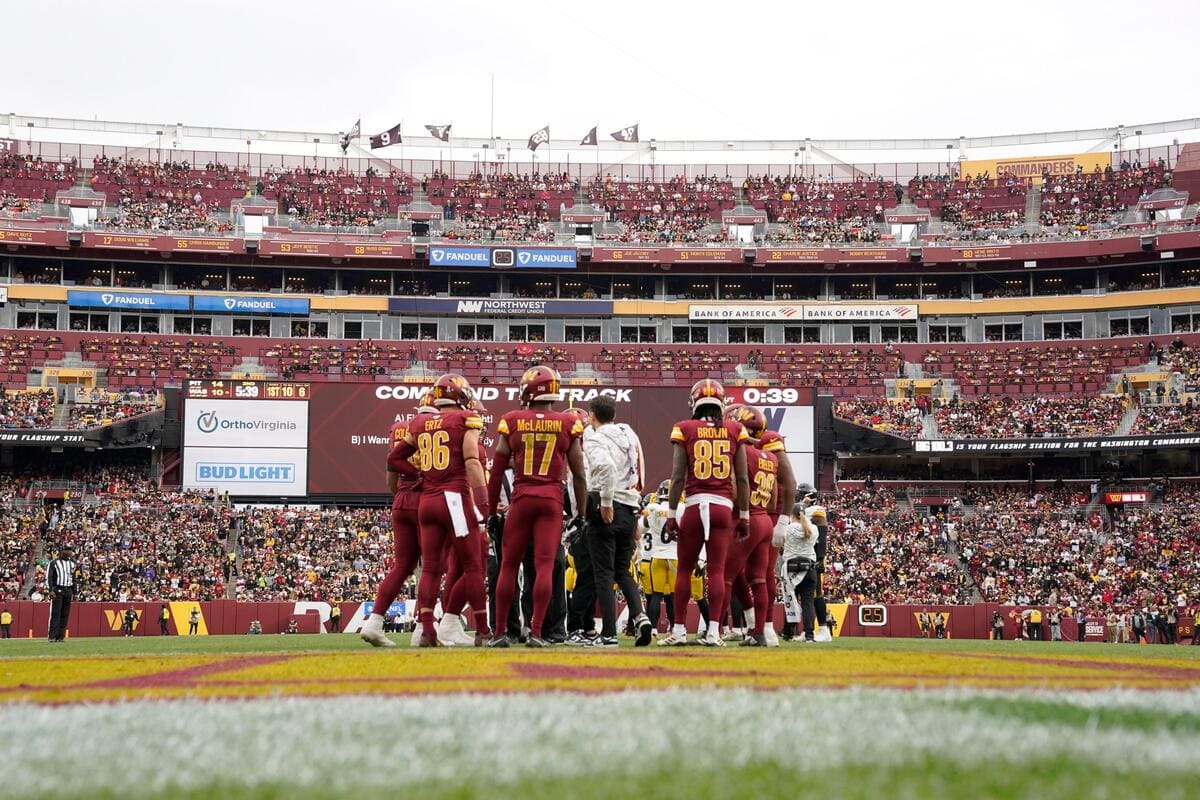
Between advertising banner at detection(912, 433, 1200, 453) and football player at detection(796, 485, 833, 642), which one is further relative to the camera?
advertising banner at detection(912, 433, 1200, 453)

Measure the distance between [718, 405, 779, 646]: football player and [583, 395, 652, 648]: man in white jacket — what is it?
1.08 m

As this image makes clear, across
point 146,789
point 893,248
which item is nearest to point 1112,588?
point 893,248

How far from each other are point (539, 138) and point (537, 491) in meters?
60.7

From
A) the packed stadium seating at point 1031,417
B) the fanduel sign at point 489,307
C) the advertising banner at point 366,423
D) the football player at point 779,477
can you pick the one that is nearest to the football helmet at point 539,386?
the football player at point 779,477

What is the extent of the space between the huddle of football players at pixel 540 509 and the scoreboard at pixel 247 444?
29801mm

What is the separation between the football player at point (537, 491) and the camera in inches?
429

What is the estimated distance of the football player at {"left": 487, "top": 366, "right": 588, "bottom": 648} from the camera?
10.9m

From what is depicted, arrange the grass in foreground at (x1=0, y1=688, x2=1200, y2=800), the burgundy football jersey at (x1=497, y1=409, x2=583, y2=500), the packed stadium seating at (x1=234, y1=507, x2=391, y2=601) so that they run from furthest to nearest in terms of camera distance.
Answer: the packed stadium seating at (x1=234, y1=507, x2=391, y2=601) < the burgundy football jersey at (x1=497, y1=409, x2=583, y2=500) < the grass in foreground at (x1=0, y1=688, x2=1200, y2=800)

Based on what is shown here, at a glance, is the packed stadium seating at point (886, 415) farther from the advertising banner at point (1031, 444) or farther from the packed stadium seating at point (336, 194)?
the packed stadium seating at point (336, 194)

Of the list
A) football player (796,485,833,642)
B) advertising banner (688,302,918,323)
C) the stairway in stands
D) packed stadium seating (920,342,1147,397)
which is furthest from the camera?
the stairway in stands

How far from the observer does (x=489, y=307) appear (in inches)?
2299

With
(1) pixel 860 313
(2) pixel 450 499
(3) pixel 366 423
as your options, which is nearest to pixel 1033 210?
(1) pixel 860 313

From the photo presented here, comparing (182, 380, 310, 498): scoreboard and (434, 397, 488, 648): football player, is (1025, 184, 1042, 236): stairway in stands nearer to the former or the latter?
(182, 380, 310, 498): scoreboard

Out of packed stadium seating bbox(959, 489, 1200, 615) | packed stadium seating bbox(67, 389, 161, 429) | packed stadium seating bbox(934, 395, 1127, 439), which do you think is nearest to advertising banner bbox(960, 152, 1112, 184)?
packed stadium seating bbox(934, 395, 1127, 439)
